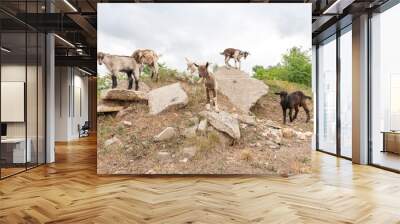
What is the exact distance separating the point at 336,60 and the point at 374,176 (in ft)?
12.4

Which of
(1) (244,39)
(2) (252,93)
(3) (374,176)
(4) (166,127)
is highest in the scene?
(1) (244,39)

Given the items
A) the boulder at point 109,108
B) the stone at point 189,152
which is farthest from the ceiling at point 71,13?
the stone at point 189,152

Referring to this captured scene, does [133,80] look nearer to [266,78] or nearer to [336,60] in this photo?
[266,78]

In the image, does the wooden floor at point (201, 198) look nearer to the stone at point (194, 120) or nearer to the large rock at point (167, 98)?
the stone at point (194, 120)

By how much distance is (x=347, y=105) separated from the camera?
28.5 ft

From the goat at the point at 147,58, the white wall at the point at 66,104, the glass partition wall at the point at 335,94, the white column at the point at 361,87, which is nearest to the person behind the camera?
the goat at the point at 147,58

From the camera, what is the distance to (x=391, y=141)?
705 cm

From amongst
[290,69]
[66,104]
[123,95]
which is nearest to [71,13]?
[123,95]

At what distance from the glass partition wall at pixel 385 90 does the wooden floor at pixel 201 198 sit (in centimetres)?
66

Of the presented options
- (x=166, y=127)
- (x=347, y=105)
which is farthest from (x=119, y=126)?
(x=347, y=105)

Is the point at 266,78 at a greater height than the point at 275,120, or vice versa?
the point at 266,78

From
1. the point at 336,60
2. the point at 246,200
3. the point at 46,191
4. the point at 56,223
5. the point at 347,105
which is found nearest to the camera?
the point at 56,223

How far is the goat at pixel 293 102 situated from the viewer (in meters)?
6.37

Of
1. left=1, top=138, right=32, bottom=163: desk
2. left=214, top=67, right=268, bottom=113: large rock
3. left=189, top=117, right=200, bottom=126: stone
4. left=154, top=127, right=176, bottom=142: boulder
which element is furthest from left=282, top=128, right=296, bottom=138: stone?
left=1, top=138, right=32, bottom=163: desk
